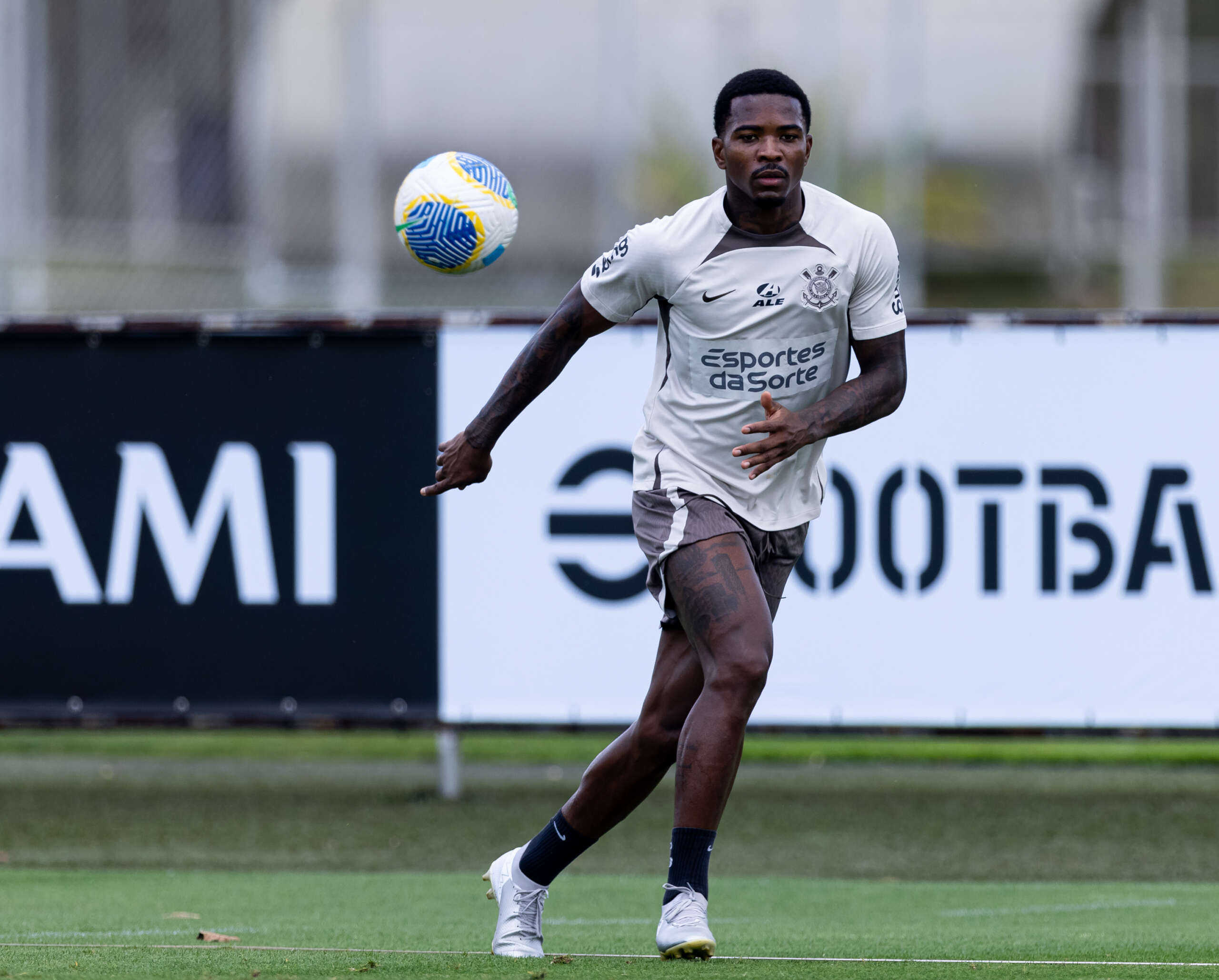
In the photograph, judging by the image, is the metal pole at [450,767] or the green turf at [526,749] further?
the green turf at [526,749]

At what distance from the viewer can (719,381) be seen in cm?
476

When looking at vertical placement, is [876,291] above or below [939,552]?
above

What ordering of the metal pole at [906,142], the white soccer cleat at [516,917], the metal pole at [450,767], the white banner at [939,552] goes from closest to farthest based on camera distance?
the white soccer cleat at [516,917], the white banner at [939,552], the metal pole at [450,767], the metal pole at [906,142]

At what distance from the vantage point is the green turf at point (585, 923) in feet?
14.3

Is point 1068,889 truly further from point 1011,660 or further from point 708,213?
point 708,213

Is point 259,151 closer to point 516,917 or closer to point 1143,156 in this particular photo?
point 1143,156

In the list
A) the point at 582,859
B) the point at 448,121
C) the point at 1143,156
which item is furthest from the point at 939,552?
the point at 1143,156

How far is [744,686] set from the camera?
4.46 meters

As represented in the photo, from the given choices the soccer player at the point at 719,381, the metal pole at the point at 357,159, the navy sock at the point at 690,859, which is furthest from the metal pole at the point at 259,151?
the navy sock at the point at 690,859

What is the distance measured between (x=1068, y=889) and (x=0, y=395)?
573cm

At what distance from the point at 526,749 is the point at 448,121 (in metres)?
5.77

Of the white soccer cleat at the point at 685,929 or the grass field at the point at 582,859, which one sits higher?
the white soccer cleat at the point at 685,929

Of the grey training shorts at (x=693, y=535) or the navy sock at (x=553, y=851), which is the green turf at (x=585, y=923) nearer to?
the navy sock at (x=553, y=851)

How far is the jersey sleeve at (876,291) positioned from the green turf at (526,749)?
604 centimetres
